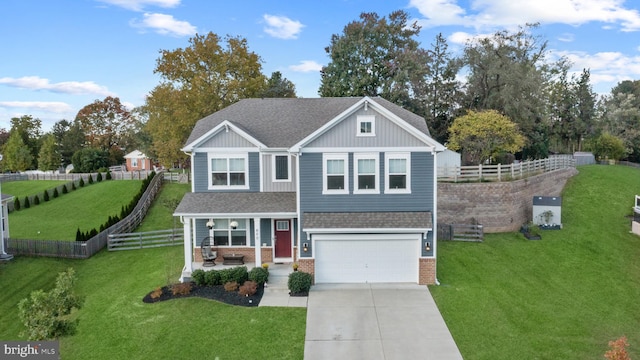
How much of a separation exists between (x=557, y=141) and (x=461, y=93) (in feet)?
82.9

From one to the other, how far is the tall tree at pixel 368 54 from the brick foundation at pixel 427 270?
23.3m

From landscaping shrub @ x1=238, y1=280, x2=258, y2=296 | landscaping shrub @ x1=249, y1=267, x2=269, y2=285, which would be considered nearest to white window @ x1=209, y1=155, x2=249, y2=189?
landscaping shrub @ x1=249, y1=267, x2=269, y2=285

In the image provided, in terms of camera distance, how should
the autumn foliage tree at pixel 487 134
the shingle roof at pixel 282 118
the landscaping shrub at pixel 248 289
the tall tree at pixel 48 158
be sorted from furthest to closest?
the tall tree at pixel 48 158 < the autumn foliage tree at pixel 487 134 < the shingle roof at pixel 282 118 < the landscaping shrub at pixel 248 289

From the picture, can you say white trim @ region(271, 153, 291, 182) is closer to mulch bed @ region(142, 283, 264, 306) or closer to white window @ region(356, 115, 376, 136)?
white window @ region(356, 115, 376, 136)

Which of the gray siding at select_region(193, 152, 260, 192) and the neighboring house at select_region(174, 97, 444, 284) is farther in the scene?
the gray siding at select_region(193, 152, 260, 192)

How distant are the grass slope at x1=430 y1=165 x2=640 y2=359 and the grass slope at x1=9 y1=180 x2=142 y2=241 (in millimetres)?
23073

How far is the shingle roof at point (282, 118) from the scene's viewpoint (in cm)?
2127

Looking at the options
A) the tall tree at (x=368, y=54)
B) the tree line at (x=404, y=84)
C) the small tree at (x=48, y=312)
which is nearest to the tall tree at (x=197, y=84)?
the tree line at (x=404, y=84)

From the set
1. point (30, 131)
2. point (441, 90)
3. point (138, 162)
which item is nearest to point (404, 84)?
point (441, 90)

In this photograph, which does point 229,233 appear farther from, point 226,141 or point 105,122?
point 105,122

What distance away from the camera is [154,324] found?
1496 centimetres

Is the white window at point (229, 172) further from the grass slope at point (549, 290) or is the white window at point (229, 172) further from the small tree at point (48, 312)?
the grass slope at point (549, 290)

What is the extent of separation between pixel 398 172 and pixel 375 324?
6613 millimetres

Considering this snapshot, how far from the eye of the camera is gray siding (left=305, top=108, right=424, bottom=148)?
18.6m
